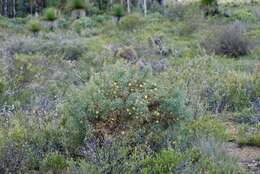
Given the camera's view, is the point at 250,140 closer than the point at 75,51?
Yes

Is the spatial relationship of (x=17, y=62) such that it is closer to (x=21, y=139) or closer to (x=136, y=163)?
(x=21, y=139)

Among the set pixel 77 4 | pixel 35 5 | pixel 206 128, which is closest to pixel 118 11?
pixel 77 4

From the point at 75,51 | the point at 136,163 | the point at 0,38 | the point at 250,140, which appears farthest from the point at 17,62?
the point at 0,38

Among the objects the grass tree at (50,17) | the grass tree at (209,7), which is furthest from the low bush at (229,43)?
the grass tree at (50,17)

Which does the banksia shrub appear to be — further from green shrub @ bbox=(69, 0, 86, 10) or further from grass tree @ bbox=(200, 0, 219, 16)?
green shrub @ bbox=(69, 0, 86, 10)

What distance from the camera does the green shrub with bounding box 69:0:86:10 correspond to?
31241 millimetres

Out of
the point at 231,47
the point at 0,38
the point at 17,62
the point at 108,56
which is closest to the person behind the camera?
the point at 17,62

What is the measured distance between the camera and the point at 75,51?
55.6 ft

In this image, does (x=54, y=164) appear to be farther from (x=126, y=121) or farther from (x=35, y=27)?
(x=35, y=27)

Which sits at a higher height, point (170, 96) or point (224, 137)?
point (170, 96)

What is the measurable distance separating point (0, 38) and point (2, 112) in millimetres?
14963

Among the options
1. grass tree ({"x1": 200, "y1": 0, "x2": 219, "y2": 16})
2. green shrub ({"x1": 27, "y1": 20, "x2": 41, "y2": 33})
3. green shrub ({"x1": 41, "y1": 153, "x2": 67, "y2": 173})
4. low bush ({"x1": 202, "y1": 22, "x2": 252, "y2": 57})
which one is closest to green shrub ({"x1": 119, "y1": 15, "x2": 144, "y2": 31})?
grass tree ({"x1": 200, "y1": 0, "x2": 219, "y2": 16})

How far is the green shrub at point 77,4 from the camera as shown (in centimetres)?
3124

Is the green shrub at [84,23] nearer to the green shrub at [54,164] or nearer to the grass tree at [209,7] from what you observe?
the grass tree at [209,7]
